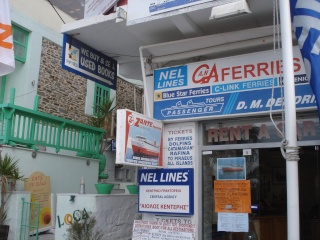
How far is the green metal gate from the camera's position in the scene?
Result: 8.49 meters

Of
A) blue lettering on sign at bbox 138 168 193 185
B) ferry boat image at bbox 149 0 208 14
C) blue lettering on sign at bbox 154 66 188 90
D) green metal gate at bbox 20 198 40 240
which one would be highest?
ferry boat image at bbox 149 0 208 14

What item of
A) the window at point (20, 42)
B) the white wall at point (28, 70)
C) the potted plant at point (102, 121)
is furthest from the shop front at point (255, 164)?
the window at point (20, 42)

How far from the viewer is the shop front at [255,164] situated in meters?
5.96

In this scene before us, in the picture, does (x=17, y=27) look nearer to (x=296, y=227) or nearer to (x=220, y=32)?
(x=220, y=32)

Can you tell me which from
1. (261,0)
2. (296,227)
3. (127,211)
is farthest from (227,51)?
(127,211)

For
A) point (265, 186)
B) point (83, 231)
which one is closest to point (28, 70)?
point (83, 231)

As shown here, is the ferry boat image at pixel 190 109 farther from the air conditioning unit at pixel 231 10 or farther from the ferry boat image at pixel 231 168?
the air conditioning unit at pixel 231 10

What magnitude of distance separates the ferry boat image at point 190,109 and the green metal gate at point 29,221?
3.93 m

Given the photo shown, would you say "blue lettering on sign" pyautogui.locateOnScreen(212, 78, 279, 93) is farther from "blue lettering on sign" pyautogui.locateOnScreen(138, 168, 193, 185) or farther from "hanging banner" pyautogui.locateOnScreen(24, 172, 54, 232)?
"hanging banner" pyautogui.locateOnScreen(24, 172, 54, 232)

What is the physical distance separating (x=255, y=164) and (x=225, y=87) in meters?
1.32

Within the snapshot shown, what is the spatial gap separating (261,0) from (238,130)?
204 centimetres

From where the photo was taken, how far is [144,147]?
→ 6.11 meters

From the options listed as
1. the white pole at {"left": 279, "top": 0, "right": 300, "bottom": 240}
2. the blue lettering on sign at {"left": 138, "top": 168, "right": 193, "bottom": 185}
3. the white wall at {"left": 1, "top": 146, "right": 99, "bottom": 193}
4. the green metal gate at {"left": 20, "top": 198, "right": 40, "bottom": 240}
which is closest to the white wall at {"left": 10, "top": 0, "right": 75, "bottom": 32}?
the white wall at {"left": 1, "top": 146, "right": 99, "bottom": 193}

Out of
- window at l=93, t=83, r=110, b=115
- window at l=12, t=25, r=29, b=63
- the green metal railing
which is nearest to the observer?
the green metal railing
